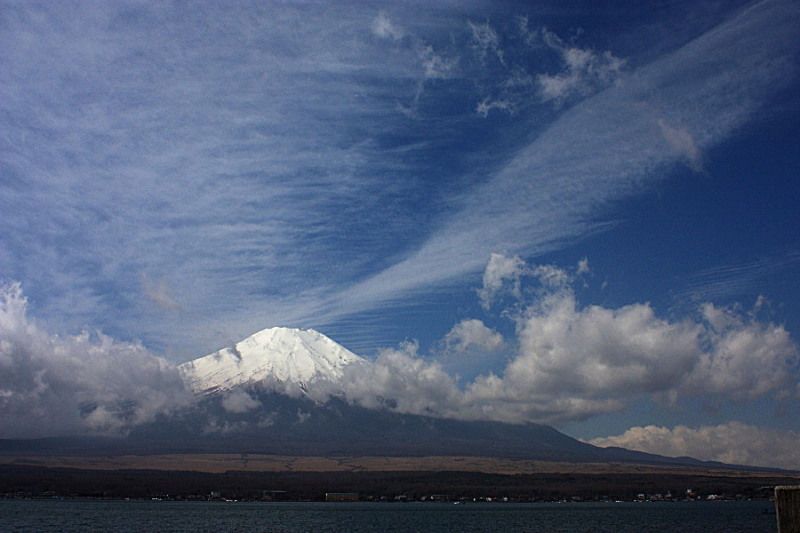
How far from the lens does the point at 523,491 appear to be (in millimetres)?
186250

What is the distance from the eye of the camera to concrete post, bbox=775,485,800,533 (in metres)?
5.46

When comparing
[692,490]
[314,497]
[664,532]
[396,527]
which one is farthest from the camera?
[692,490]

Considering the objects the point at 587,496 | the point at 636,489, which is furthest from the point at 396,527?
the point at 636,489

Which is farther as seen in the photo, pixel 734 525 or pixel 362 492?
pixel 362 492

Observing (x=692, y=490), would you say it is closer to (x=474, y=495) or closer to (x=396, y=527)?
(x=474, y=495)

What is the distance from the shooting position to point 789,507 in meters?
5.54

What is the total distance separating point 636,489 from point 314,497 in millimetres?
96042

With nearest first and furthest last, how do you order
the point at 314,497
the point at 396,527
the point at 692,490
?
the point at 396,527
the point at 314,497
the point at 692,490

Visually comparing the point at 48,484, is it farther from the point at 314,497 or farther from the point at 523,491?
the point at 523,491

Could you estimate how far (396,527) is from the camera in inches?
3438

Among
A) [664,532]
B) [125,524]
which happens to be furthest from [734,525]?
[125,524]

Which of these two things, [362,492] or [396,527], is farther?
[362,492]

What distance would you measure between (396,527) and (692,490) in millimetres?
141654

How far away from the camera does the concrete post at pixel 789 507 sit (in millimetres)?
5457
